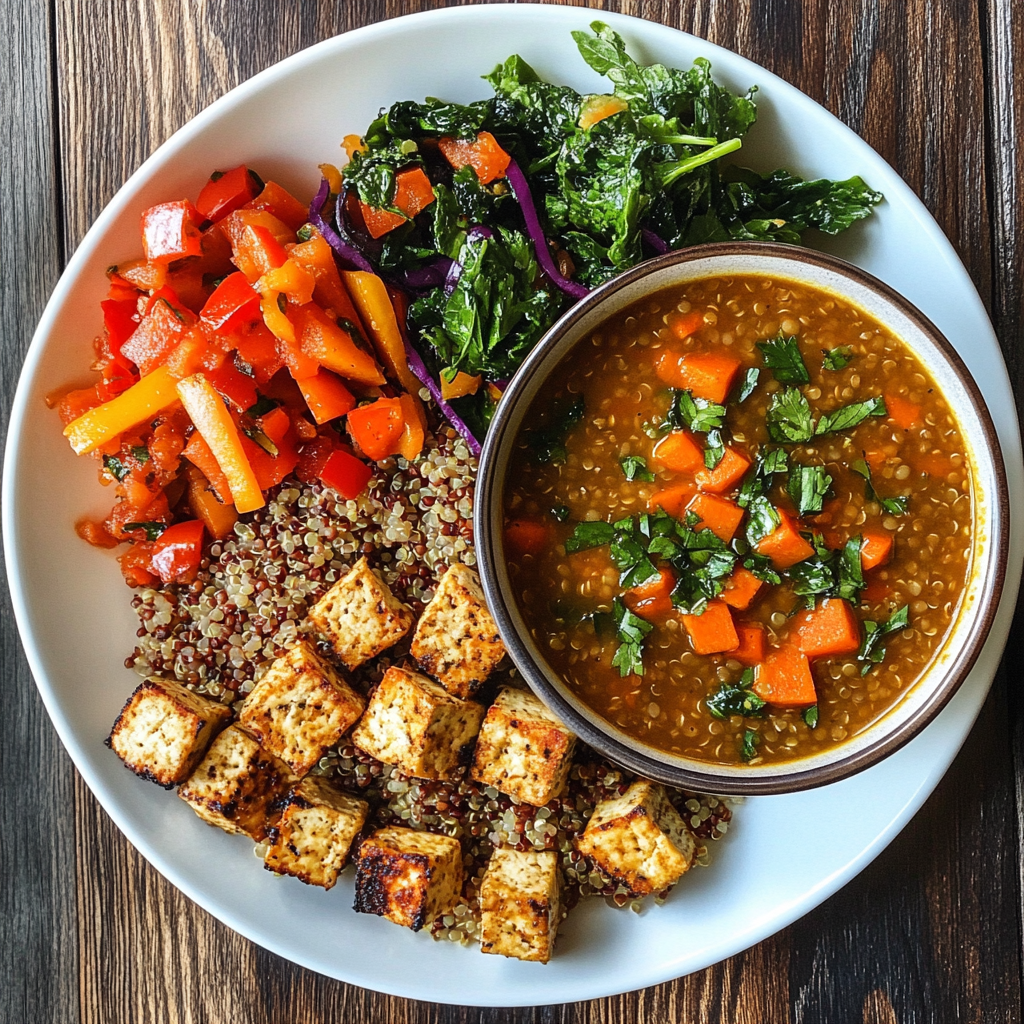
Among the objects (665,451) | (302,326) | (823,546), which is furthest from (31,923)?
(823,546)

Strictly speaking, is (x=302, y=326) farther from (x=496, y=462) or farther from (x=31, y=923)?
(x=31, y=923)

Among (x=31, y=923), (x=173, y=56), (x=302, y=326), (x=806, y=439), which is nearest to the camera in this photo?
(x=806, y=439)

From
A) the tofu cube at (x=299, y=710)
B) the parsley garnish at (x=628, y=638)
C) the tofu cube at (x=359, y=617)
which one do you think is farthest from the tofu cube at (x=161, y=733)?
the parsley garnish at (x=628, y=638)

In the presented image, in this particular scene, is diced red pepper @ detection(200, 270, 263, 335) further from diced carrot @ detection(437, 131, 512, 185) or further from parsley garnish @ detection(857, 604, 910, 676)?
parsley garnish @ detection(857, 604, 910, 676)

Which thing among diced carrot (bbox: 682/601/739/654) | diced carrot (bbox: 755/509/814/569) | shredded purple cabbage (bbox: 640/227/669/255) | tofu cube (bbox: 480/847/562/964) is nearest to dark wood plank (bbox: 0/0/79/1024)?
tofu cube (bbox: 480/847/562/964)

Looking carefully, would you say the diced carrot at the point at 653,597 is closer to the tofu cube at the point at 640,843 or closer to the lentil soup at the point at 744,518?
the lentil soup at the point at 744,518

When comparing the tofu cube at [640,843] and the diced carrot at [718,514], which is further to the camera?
the tofu cube at [640,843]
